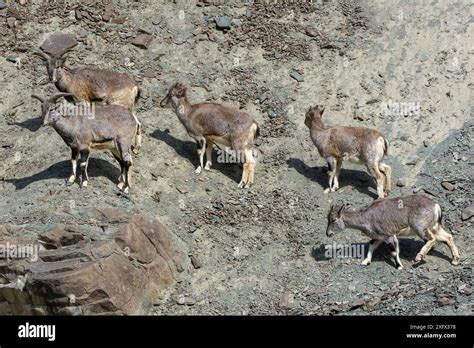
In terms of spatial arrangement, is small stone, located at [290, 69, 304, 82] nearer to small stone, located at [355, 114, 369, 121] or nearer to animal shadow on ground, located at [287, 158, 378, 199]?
small stone, located at [355, 114, 369, 121]

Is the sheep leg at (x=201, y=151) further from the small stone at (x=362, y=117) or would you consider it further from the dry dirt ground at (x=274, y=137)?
the small stone at (x=362, y=117)

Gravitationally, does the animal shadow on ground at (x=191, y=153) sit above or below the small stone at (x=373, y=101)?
below

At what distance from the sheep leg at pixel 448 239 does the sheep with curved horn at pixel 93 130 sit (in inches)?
319

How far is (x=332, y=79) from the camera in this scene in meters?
33.9

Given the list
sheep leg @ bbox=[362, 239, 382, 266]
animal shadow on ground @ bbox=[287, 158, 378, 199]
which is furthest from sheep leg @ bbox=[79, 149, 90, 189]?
sheep leg @ bbox=[362, 239, 382, 266]

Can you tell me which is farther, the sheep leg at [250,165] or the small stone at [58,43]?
the small stone at [58,43]

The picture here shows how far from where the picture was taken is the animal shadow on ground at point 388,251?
27.4 m

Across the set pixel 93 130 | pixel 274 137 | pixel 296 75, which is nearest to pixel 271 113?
pixel 274 137

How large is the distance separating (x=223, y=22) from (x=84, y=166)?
9.22 metres

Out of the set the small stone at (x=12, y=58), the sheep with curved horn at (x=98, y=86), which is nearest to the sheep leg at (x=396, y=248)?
the sheep with curved horn at (x=98, y=86)

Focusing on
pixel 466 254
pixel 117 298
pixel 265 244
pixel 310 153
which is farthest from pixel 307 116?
pixel 117 298

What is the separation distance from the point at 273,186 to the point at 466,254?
5830 millimetres

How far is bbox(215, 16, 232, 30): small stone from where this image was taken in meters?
35.9

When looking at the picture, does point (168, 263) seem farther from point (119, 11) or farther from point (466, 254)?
point (119, 11)
